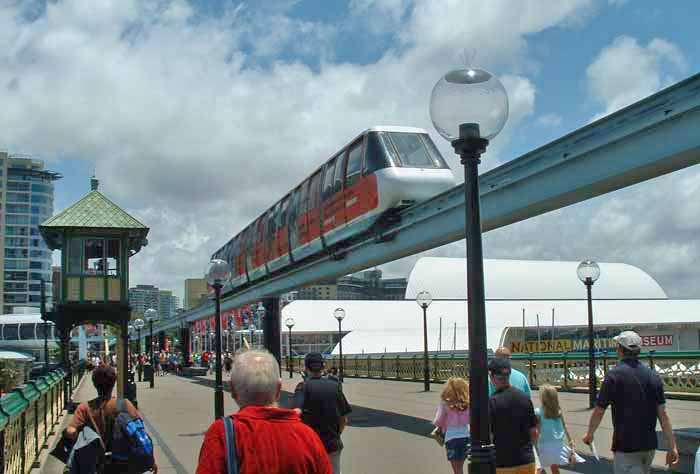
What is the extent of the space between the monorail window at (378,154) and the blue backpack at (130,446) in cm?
1278

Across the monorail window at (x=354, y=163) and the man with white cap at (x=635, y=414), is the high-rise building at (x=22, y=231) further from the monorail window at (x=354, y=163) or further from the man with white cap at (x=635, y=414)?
the man with white cap at (x=635, y=414)

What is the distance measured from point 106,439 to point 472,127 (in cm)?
349

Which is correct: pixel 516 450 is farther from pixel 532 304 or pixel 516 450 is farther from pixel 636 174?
pixel 532 304

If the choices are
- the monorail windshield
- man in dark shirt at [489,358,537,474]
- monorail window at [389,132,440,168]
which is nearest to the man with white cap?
man in dark shirt at [489,358,537,474]

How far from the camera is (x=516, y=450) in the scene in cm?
598

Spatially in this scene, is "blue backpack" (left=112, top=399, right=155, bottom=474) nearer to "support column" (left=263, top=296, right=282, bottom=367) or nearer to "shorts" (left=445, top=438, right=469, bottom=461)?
"shorts" (left=445, top=438, right=469, bottom=461)

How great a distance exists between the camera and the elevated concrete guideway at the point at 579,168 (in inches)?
382

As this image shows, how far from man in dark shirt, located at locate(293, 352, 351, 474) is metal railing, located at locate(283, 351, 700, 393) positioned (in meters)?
7.17

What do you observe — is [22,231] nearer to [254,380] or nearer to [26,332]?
[26,332]

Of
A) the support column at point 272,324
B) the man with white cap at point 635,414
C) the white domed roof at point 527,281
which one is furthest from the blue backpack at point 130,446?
the white domed roof at point 527,281

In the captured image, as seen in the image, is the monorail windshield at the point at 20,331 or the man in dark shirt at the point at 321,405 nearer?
the man in dark shirt at the point at 321,405

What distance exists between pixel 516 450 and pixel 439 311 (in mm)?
61491

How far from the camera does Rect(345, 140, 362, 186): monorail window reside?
19.0 m

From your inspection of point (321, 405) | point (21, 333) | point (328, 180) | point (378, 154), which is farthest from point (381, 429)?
point (21, 333)
